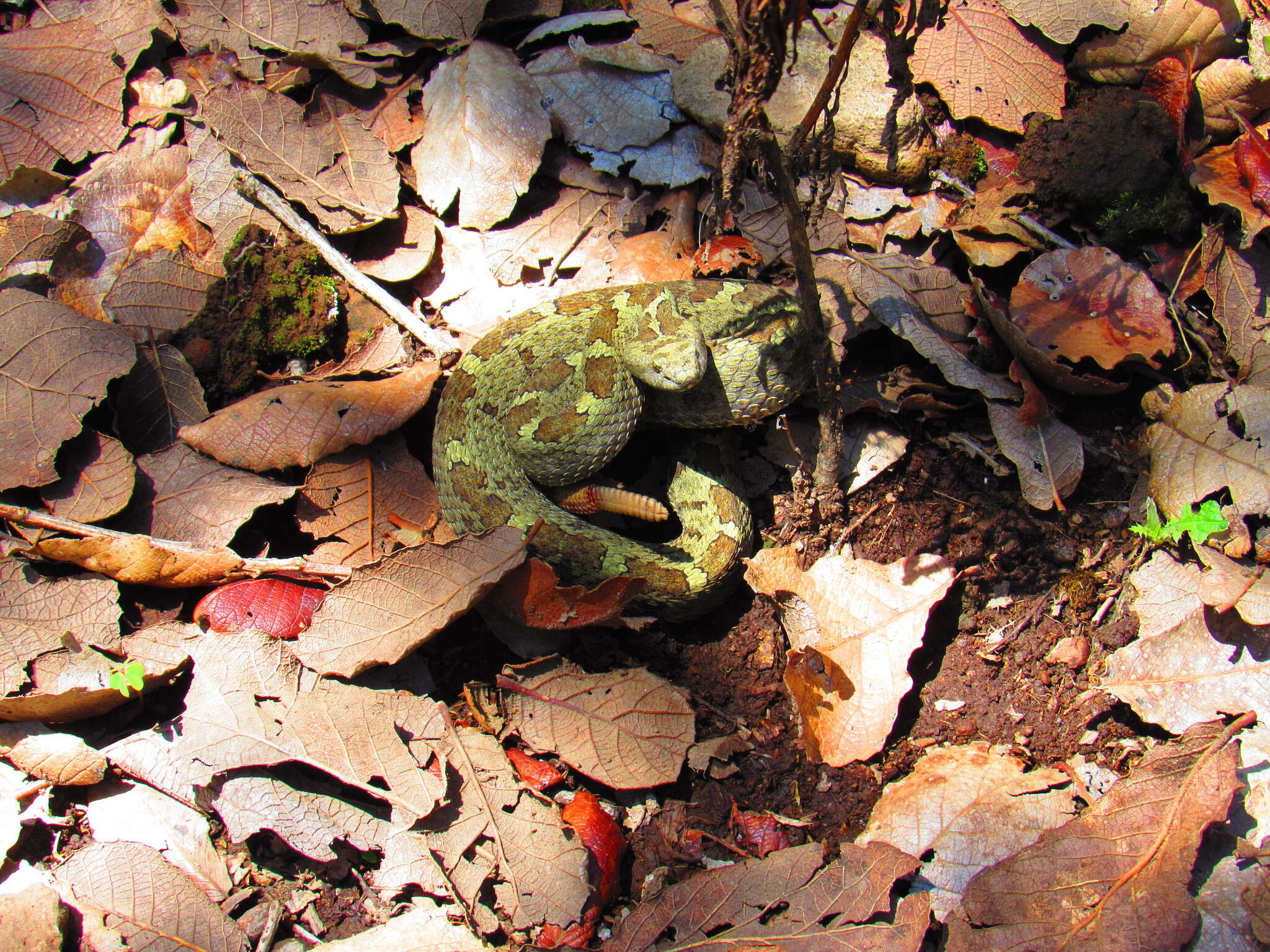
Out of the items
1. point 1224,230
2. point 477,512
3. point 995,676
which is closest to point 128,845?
point 477,512

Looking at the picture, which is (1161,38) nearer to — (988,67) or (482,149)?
(988,67)

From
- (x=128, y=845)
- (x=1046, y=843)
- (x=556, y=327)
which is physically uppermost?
(x=556, y=327)

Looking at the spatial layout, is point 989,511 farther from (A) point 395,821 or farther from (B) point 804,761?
(A) point 395,821

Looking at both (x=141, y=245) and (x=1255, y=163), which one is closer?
(x=1255, y=163)

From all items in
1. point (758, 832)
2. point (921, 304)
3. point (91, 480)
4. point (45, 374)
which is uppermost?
point (921, 304)

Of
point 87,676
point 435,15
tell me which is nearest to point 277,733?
point 87,676

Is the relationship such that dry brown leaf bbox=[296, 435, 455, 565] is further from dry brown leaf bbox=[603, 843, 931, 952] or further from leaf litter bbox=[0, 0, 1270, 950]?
dry brown leaf bbox=[603, 843, 931, 952]

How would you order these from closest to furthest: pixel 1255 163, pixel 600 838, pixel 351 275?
pixel 600 838 < pixel 1255 163 < pixel 351 275
